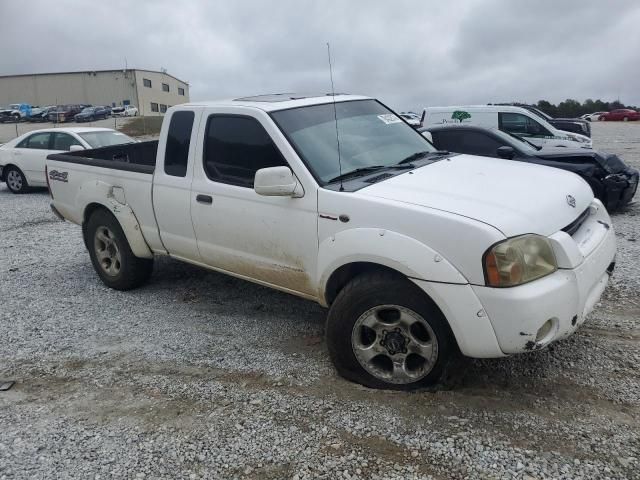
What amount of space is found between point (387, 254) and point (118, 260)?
3411 millimetres

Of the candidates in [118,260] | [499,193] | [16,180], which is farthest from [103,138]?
[499,193]

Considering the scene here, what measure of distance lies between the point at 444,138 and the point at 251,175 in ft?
21.0

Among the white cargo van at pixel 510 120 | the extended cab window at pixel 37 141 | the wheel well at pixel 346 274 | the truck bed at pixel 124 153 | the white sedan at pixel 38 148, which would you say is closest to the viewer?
the wheel well at pixel 346 274

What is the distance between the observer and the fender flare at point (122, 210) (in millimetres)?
5211

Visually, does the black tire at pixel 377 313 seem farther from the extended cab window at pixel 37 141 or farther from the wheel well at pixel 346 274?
the extended cab window at pixel 37 141

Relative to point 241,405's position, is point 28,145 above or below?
above

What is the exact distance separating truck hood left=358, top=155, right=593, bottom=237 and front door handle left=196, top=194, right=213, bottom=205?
4.61ft

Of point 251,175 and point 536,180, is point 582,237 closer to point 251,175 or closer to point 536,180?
point 536,180

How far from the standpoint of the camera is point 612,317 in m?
4.48

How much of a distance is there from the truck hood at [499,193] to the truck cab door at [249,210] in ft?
1.91

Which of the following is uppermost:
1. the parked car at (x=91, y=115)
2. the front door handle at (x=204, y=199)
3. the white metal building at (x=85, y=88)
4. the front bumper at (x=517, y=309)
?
the white metal building at (x=85, y=88)

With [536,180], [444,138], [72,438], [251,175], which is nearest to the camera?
[72,438]

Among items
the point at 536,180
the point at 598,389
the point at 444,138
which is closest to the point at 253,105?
the point at 536,180

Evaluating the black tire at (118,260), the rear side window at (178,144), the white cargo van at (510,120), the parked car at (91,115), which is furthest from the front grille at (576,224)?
the parked car at (91,115)
